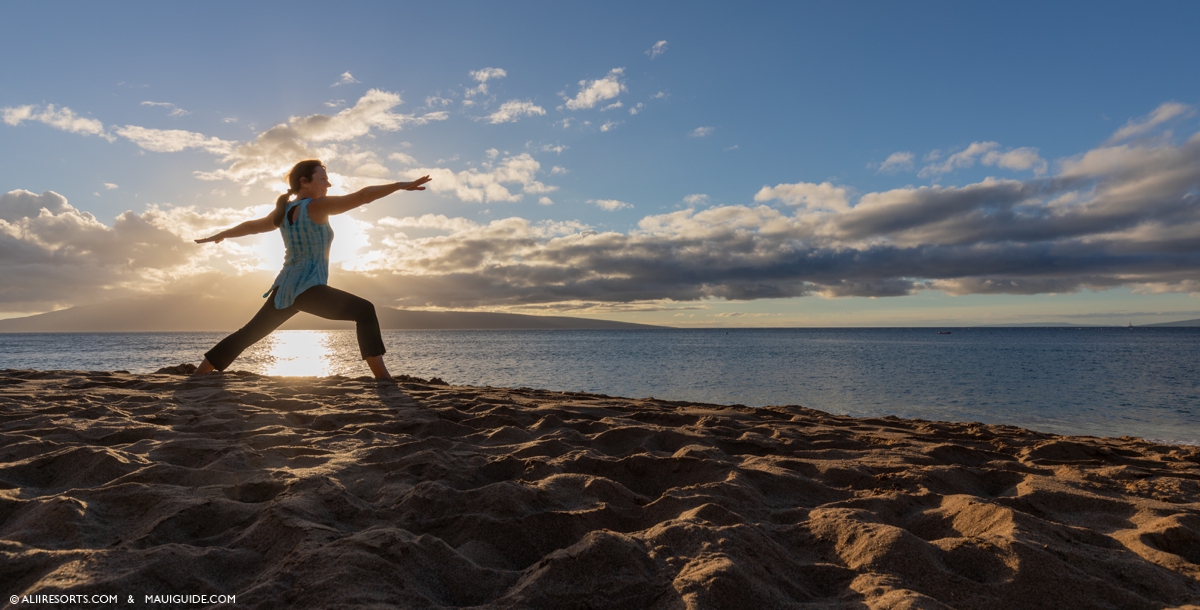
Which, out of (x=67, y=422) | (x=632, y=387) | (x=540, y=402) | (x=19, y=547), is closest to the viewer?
(x=19, y=547)

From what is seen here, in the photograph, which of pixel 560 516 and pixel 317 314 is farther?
pixel 317 314

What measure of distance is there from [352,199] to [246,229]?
1.75 m

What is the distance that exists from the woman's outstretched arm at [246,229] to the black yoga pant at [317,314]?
0.71 metres

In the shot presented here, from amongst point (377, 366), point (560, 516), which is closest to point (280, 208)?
point (377, 366)

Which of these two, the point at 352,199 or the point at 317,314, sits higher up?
the point at 352,199

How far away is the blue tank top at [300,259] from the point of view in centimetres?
568

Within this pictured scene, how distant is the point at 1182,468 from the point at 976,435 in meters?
1.40

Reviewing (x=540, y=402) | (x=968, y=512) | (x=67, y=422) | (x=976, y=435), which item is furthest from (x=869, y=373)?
(x=67, y=422)

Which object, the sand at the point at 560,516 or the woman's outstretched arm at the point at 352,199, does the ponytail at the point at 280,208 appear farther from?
the sand at the point at 560,516

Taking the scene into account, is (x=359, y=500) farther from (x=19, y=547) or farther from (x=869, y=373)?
(x=869, y=373)

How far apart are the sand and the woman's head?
2.37m

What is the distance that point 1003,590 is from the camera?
1.75 metres

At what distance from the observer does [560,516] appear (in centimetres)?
224

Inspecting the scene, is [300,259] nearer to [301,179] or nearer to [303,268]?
[303,268]
